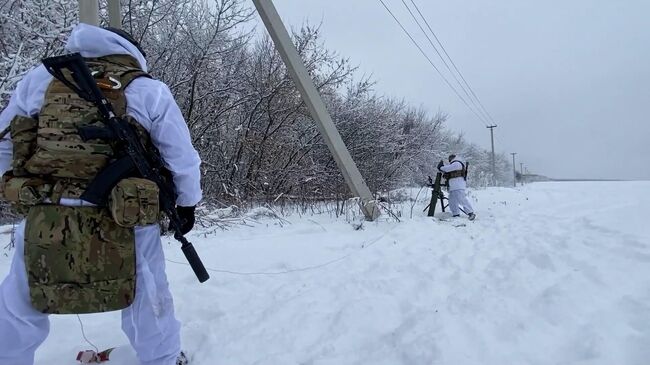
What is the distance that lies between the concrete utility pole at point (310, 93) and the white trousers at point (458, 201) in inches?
128

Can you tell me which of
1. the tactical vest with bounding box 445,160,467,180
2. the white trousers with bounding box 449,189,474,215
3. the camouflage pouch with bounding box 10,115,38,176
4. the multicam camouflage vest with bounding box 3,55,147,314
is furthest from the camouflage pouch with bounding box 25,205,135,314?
the tactical vest with bounding box 445,160,467,180

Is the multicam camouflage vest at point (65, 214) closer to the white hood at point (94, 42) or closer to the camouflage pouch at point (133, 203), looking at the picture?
the camouflage pouch at point (133, 203)

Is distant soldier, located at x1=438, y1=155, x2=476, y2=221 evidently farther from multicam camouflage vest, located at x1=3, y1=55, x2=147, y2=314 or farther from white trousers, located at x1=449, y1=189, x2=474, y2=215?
multicam camouflage vest, located at x1=3, y1=55, x2=147, y2=314

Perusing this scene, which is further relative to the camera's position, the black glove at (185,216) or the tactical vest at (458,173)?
the tactical vest at (458,173)

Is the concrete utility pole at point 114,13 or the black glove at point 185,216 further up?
Result: the concrete utility pole at point 114,13

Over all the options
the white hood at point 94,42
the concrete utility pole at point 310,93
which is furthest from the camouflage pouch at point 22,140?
the concrete utility pole at point 310,93

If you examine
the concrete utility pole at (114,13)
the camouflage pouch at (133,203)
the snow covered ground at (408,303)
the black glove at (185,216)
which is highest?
the concrete utility pole at (114,13)

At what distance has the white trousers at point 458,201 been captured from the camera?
9250 millimetres

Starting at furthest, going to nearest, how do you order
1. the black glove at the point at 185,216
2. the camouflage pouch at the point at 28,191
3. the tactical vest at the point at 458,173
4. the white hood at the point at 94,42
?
1. the tactical vest at the point at 458,173
2. the black glove at the point at 185,216
3. the white hood at the point at 94,42
4. the camouflage pouch at the point at 28,191

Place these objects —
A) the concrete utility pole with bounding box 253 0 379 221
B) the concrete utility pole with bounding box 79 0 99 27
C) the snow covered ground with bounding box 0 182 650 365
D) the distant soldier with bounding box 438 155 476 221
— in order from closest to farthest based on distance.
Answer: the snow covered ground with bounding box 0 182 650 365 → the concrete utility pole with bounding box 79 0 99 27 → the concrete utility pole with bounding box 253 0 379 221 → the distant soldier with bounding box 438 155 476 221

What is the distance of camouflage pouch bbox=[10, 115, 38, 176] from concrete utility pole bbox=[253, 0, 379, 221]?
466 cm

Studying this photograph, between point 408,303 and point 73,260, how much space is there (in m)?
2.41

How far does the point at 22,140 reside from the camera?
1634 mm

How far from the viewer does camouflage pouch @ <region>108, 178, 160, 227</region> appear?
5.14ft
